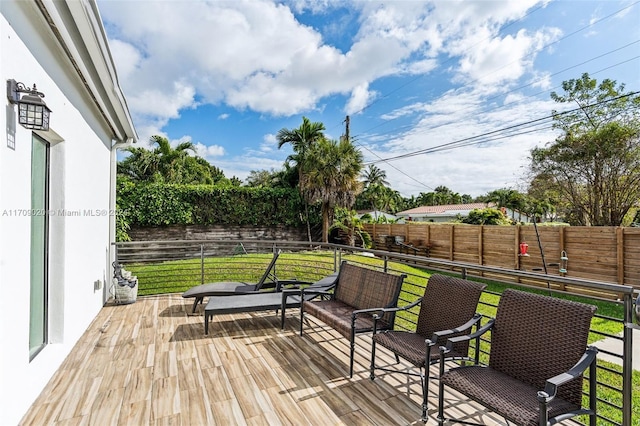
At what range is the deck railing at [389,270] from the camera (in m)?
1.72

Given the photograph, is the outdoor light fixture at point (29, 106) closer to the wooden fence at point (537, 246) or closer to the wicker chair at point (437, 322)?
the wicker chair at point (437, 322)

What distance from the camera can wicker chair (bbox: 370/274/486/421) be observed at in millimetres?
2227

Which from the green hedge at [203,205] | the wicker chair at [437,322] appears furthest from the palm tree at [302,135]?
the wicker chair at [437,322]

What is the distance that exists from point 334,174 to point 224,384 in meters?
11.4

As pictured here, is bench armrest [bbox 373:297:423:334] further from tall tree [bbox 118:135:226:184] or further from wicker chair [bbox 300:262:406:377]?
tall tree [bbox 118:135:226:184]

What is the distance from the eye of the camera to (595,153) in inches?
385

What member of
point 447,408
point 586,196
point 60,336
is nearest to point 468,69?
point 586,196

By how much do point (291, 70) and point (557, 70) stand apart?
30.6 ft

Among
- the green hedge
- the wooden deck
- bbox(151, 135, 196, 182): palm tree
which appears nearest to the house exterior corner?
the wooden deck

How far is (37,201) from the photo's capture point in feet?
8.93

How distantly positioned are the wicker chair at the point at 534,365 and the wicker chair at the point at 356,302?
0.90 meters

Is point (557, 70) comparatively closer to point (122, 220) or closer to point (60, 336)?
point (60, 336)

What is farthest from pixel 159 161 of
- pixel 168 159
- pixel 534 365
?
pixel 534 365

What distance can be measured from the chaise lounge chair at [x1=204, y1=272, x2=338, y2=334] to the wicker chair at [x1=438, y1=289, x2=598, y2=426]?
2152mm
